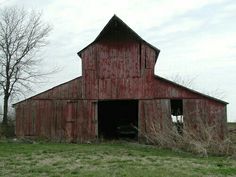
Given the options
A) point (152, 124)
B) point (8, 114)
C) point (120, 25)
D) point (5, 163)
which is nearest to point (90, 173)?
point (5, 163)

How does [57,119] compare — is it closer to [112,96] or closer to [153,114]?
[112,96]

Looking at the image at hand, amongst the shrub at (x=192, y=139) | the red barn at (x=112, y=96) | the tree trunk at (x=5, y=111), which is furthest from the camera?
the tree trunk at (x=5, y=111)

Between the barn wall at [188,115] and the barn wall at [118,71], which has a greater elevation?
the barn wall at [118,71]

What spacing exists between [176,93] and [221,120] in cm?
319

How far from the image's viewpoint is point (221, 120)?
26828 millimetres

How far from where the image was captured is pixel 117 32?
28266 mm

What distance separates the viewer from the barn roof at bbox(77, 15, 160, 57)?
90.5ft

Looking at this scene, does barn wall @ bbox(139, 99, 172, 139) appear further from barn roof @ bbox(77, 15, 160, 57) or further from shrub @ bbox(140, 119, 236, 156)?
barn roof @ bbox(77, 15, 160, 57)

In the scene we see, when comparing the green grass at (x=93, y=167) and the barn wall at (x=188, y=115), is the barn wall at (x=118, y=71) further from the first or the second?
the green grass at (x=93, y=167)

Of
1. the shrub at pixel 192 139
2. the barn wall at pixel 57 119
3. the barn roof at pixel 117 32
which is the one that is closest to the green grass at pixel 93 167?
the shrub at pixel 192 139

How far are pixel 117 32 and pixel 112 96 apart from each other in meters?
4.16

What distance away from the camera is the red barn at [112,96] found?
2720 centimetres

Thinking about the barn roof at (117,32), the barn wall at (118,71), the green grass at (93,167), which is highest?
the barn roof at (117,32)

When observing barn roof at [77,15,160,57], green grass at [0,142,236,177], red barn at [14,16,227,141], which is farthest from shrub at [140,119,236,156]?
green grass at [0,142,236,177]
